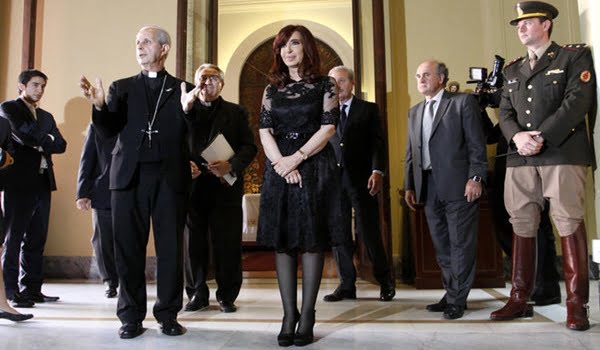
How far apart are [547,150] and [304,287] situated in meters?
1.44

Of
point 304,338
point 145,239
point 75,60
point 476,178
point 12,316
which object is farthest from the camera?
point 75,60

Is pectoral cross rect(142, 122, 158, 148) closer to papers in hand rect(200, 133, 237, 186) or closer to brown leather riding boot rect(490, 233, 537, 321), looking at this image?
papers in hand rect(200, 133, 237, 186)

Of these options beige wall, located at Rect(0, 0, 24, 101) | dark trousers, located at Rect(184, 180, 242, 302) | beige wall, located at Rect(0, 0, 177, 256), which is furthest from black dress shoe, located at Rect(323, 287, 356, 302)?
beige wall, located at Rect(0, 0, 24, 101)

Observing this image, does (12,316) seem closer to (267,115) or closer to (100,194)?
(100,194)

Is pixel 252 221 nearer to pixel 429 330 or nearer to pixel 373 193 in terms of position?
pixel 373 193

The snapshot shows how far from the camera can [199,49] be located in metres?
4.83

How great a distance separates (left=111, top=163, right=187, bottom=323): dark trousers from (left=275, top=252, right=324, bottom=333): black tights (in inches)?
21.7

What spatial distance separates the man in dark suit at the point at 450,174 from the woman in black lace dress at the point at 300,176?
95cm

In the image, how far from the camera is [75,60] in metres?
4.96

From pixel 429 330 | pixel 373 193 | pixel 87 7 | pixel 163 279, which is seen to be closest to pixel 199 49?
pixel 87 7

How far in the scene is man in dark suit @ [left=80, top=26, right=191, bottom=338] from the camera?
2.36 m

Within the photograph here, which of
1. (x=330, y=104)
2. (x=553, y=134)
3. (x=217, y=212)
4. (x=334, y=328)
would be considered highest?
(x=330, y=104)

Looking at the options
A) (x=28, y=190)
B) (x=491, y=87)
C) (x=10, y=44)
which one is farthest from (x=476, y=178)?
(x=10, y=44)

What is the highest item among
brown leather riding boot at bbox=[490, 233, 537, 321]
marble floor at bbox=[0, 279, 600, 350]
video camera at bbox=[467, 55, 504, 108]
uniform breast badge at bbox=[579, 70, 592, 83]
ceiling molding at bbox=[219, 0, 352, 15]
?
ceiling molding at bbox=[219, 0, 352, 15]
